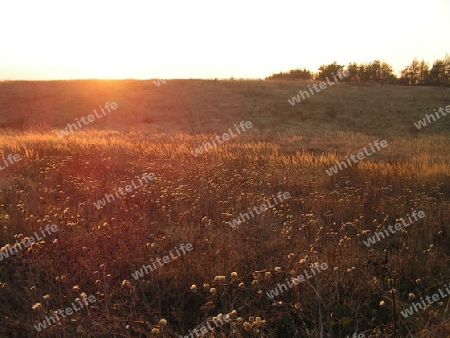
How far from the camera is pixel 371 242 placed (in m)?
4.81

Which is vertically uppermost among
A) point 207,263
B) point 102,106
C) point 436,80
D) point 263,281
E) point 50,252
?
point 102,106

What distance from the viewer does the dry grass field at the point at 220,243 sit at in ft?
10.2

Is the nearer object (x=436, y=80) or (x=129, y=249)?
(x=129, y=249)

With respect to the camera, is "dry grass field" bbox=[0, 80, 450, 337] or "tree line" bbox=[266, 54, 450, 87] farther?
"tree line" bbox=[266, 54, 450, 87]

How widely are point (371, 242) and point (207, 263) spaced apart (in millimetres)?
2337

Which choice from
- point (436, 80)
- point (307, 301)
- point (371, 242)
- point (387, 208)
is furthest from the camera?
point (436, 80)

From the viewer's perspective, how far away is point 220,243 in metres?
4.57

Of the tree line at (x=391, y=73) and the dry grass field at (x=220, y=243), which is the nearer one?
the dry grass field at (x=220, y=243)

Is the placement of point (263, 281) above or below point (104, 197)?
below

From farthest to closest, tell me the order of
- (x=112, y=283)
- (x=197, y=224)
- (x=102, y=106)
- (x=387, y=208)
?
(x=102, y=106) < (x=387, y=208) < (x=197, y=224) < (x=112, y=283)

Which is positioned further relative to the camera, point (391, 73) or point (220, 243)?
point (391, 73)

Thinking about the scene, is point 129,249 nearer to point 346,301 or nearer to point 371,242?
point 346,301

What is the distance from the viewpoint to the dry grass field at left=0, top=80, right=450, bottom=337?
3123mm

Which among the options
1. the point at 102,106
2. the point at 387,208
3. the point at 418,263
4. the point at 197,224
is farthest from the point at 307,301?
the point at 102,106
